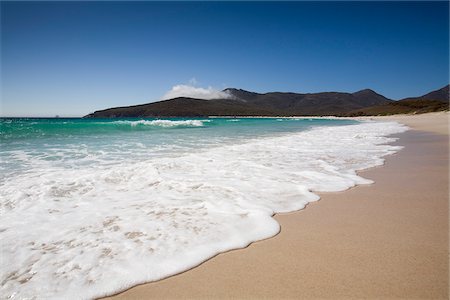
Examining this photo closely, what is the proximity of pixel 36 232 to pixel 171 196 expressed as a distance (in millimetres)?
1708

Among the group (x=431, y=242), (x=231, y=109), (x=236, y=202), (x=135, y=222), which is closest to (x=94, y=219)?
(x=135, y=222)

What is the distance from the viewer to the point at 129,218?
318 cm

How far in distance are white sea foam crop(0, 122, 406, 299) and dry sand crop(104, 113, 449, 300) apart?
0.21 metres

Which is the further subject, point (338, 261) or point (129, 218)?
point (129, 218)

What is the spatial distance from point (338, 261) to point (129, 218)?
233 centimetres

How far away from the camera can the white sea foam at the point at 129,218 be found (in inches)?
83.0

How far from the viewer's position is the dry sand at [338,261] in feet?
5.99

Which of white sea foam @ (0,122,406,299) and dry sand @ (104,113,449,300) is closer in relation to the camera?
dry sand @ (104,113,449,300)

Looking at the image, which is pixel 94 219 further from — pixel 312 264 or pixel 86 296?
pixel 312 264

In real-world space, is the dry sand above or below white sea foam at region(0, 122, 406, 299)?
below

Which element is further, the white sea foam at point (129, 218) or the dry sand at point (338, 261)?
the white sea foam at point (129, 218)

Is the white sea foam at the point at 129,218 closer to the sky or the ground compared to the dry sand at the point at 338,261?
closer to the sky

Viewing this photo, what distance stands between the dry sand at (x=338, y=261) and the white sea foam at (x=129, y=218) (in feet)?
0.68

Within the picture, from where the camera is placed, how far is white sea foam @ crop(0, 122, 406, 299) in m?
2.11
